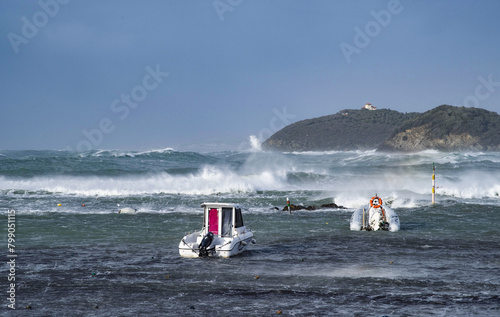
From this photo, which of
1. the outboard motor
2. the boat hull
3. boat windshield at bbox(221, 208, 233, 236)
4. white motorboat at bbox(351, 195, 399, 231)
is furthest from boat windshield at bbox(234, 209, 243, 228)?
white motorboat at bbox(351, 195, 399, 231)

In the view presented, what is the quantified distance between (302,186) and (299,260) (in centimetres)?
3339

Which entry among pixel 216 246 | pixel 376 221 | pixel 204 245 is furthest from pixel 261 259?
pixel 376 221

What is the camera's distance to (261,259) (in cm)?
1817

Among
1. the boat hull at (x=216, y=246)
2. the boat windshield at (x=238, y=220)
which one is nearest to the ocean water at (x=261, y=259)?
the boat hull at (x=216, y=246)

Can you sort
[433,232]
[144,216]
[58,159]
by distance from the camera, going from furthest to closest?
[58,159] < [144,216] < [433,232]

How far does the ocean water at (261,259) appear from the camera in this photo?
12.6 m

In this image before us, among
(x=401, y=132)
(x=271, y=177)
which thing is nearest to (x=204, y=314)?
(x=271, y=177)

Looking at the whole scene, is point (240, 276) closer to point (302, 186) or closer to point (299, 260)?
point (299, 260)

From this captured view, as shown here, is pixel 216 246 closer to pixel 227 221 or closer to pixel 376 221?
pixel 227 221

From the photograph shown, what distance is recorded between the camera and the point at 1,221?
27.4 meters

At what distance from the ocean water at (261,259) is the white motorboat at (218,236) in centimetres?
44

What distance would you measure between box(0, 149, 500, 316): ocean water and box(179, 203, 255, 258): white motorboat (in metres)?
0.44

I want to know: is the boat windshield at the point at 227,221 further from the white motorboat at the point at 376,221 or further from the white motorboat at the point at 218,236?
the white motorboat at the point at 376,221

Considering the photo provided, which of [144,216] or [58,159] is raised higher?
[58,159]
